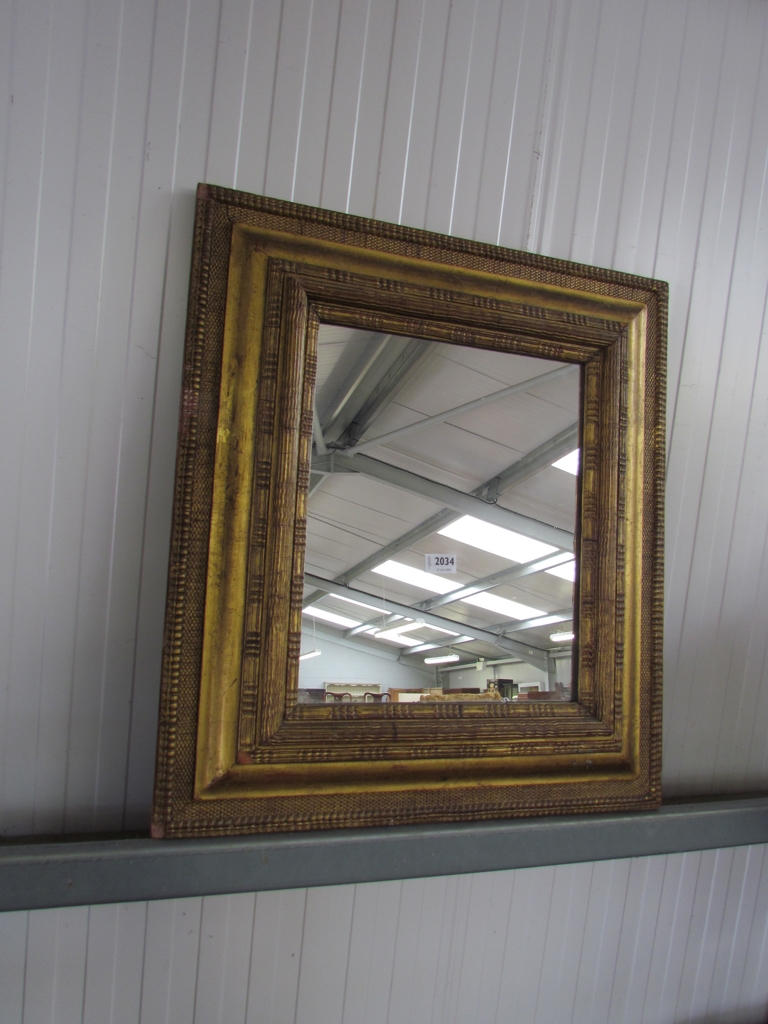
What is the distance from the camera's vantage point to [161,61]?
1.36 m

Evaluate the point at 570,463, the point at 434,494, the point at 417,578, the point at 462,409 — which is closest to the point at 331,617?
the point at 417,578

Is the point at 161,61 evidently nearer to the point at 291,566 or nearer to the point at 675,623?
the point at 291,566

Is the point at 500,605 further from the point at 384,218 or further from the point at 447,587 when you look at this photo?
the point at 384,218

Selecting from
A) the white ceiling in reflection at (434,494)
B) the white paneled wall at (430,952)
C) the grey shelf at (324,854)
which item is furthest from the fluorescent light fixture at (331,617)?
the white paneled wall at (430,952)

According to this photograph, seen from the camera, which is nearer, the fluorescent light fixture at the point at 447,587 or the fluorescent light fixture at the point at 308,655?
the fluorescent light fixture at the point at 308,655

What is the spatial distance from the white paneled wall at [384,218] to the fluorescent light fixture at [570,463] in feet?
0.93

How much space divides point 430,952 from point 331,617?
0.70 m

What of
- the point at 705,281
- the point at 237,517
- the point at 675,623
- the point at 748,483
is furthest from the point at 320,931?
the point at 705,281

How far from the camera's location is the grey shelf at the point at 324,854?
124cm

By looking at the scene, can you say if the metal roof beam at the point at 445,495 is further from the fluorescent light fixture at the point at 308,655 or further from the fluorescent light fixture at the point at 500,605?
the fluorescent light fixture at the point at 308,655

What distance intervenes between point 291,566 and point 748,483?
1.09 meters

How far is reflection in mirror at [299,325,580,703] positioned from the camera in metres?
1.43

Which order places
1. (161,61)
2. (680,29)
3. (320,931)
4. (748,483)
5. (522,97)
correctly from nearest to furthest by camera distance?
(161,61)
(320,931)
(522,97)
(680,29)
(748,483)

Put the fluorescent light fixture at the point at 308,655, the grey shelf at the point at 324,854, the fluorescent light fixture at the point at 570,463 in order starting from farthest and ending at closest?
the fluorescent light fixture at the point at 570,463 < the fluorescent light fixture at the point at 308,655 < the grey shelf at the point at 324,854
